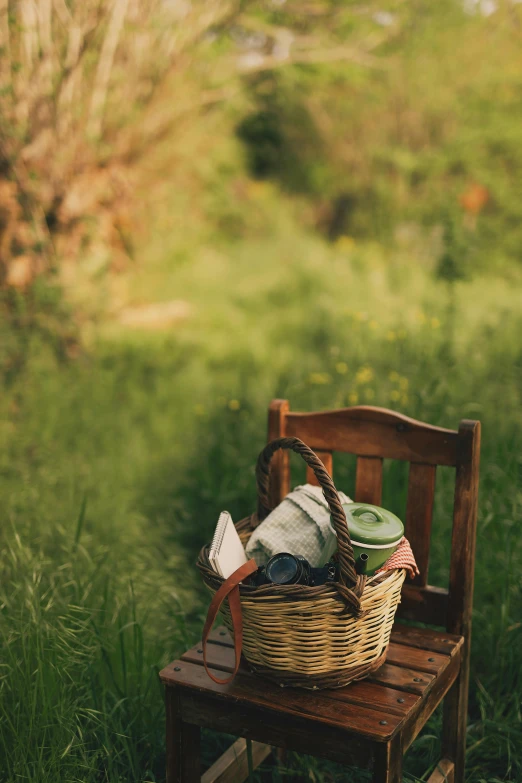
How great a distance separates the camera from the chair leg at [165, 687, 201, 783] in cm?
176

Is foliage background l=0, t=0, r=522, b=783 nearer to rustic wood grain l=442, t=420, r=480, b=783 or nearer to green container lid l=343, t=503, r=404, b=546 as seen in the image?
rustic wood grain l=442, t=420, r=480, b=783

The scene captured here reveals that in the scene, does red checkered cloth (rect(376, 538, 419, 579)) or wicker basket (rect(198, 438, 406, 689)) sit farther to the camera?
red checkered cloth (rect(376, 538, 419, 579))

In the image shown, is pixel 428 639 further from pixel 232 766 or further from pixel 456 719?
pixel 232 766

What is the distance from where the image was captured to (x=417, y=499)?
203 cm

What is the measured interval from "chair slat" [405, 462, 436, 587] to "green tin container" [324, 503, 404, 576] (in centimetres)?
34

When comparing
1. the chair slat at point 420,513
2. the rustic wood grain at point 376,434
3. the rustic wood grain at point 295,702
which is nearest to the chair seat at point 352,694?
the rustic wood grain at point 295,702

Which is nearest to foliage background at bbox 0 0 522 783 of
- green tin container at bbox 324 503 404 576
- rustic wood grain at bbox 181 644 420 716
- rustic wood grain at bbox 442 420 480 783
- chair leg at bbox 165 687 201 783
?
rustic wood grain at bbox 442 420 480 783

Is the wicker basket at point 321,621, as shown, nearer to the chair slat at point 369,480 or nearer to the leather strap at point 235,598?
the leather strap at point 235,598

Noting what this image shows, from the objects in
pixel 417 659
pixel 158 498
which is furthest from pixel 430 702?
pixel 158 498

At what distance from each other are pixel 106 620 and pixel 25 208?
173 inches

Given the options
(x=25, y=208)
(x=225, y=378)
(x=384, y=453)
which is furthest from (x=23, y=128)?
(x=384, y=453)

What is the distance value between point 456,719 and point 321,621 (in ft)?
2.50

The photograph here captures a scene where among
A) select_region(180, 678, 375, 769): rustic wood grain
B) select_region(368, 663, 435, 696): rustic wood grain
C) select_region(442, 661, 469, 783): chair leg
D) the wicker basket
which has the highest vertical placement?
the wicker basket

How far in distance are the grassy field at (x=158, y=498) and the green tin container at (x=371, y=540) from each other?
0.87 metres
